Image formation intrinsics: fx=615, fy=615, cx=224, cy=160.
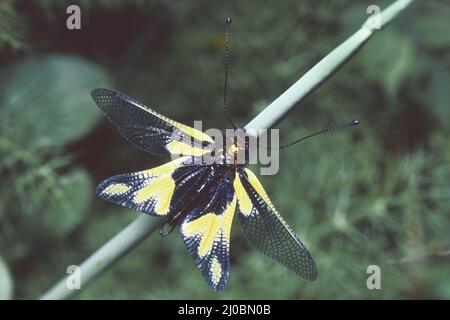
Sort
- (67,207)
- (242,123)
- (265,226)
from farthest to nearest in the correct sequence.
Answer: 1. (242,123)
2. (67,207)
3. (265,226)

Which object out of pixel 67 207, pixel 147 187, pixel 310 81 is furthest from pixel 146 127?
pixel 67 207

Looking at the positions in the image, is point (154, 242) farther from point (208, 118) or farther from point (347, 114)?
point (347, 114)

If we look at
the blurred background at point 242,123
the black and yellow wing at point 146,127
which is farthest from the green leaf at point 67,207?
the black and yellow wing at point 146,127

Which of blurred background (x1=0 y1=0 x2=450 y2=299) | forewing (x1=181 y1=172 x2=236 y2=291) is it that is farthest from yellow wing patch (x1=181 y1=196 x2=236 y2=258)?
blurred background (x1=0 y1=0 x2=450 y2=299)

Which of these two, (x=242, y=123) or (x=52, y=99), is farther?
(x=242, y=123)

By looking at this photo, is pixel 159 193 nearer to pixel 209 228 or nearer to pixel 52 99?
pixel 209 228
